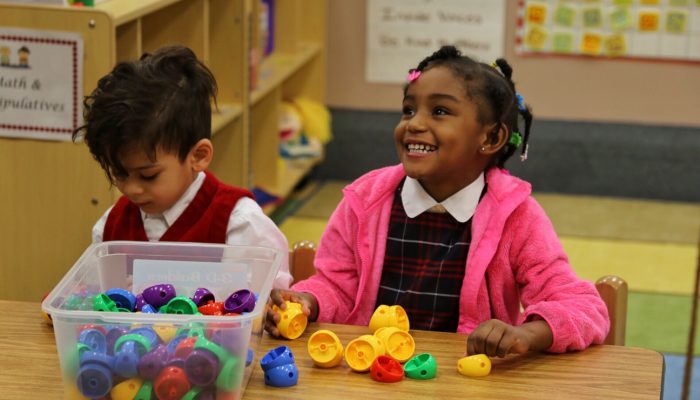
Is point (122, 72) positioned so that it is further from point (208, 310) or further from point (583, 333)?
point (583, 333)

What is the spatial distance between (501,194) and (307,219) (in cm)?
245

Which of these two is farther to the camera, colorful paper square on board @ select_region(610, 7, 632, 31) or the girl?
colorful paper square on board @ select_region(610, 7, 632, 31)

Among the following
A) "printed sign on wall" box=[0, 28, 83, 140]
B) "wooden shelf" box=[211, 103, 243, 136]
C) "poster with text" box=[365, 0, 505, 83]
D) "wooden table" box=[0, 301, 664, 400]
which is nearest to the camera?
"wooden table" box=[0, 301, 664, 400]

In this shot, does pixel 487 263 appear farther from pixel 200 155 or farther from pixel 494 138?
pixel 200 155

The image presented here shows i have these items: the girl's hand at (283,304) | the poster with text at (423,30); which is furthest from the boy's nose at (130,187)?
the poster with text at (423,30)

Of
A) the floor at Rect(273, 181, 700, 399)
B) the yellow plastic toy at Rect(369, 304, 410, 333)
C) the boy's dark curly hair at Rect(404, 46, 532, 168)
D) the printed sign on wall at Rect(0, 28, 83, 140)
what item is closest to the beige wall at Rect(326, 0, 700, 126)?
→ the floor at Rect(273, 181, 700, 399)

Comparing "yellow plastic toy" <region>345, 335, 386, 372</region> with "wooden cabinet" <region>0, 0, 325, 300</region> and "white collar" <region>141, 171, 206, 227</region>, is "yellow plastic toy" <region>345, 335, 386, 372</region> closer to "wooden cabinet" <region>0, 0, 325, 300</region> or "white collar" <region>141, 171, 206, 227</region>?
"white collar" <region>141, 171, 206, 227</region>

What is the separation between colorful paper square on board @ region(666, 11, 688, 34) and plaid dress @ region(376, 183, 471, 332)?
2.85m

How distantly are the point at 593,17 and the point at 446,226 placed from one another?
2810 millimetres

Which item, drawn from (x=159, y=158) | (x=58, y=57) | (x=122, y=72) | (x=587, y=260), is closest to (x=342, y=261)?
(x=159, y=158)

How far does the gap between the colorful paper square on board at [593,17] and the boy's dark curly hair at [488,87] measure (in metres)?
2.70

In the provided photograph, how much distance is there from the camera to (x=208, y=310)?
1.32 metres

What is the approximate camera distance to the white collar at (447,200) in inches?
68.1

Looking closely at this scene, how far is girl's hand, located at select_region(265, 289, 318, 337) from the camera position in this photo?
148 cm
